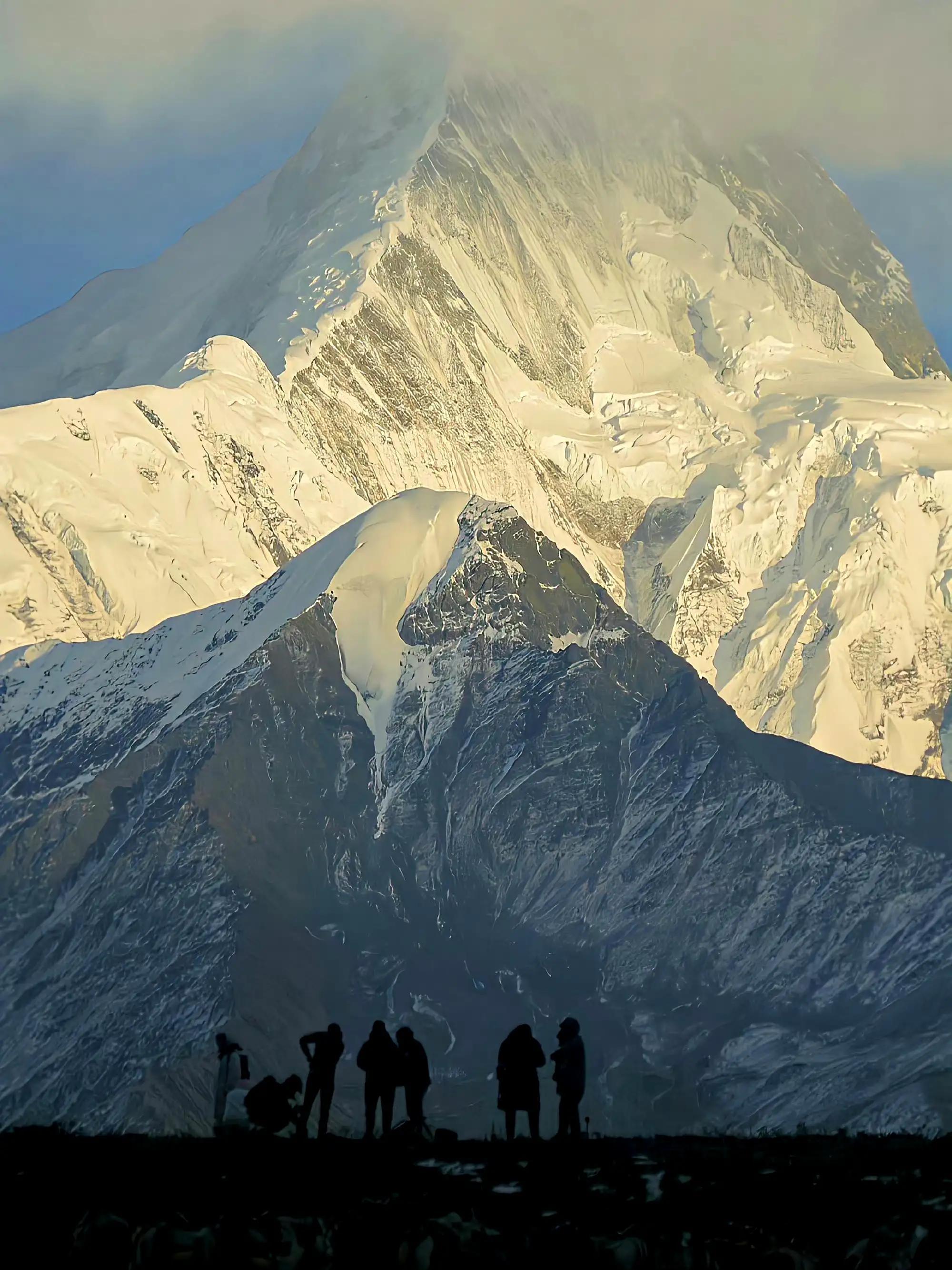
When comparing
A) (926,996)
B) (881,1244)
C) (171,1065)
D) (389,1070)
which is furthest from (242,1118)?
(926,996)

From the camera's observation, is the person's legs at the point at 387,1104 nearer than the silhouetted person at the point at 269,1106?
No

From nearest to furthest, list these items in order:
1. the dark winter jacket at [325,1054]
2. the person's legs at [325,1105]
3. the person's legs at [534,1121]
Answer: the person's legs at [534,1121], the person's legs at [325,1105], the dark winter jacket at [325,1054]

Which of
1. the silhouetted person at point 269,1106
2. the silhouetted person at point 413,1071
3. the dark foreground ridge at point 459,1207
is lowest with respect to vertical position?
the dark foreground ridge at point 459,1207

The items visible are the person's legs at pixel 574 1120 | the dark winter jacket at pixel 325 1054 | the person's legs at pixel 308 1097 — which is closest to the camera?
the person's legs at pixel 308 1097

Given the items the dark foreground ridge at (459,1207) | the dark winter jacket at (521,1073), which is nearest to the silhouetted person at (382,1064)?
the dark winter jacket at (521,1073)

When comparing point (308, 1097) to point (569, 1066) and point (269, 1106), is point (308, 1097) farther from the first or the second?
point (569, 1066)

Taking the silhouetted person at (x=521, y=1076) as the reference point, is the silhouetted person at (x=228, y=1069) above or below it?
above

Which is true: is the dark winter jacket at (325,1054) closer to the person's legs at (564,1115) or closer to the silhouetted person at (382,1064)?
the silhouetted person at (382,1064)
